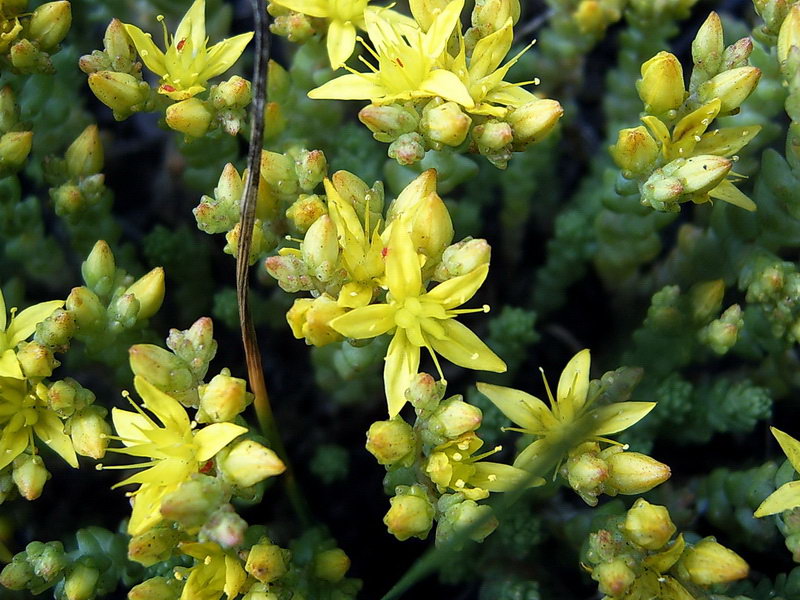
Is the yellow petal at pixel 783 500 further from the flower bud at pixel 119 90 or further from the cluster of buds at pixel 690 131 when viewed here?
the flower bud at pixel 119 90

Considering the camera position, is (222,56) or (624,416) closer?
(624,416)

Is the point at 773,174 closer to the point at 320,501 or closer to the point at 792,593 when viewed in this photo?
the point at 792,593

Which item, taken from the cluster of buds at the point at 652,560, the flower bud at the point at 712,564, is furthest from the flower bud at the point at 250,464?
the flower bud at the point at 712,564

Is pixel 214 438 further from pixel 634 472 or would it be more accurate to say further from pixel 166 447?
pixel 634 472

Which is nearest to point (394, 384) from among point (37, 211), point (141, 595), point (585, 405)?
point (585, 405)

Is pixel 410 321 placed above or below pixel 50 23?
below

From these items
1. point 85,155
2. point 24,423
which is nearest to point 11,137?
point 85,155
